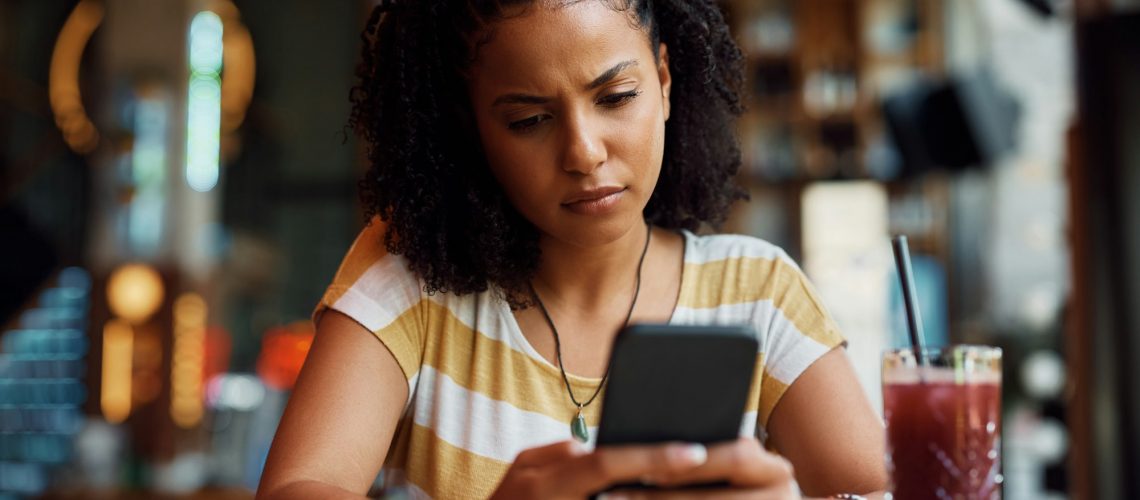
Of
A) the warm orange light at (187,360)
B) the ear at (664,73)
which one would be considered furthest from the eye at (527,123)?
the warm orange light at (187,360)

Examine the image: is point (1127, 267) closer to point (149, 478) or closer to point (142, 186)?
point (149, 478)

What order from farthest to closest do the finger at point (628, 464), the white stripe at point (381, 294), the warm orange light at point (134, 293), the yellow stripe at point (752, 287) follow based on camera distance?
the warm orange light at point (134, 293), the yellow stripe at point (752, 287), the white stripe at point (381, 294), the finger at point (628, 464)

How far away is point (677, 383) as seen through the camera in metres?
0.78

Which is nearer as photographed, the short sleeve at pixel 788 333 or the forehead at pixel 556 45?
the forehead at pixel 556 45

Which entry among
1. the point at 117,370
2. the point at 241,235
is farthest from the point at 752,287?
the point at 241,235

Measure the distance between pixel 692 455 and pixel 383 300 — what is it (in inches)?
26.3

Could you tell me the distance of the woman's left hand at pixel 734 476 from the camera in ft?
2.56

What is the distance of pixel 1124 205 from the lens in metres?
2.81

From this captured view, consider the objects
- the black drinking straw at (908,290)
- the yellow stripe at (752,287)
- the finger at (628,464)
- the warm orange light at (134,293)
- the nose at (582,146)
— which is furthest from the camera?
the warm orange light at (134,293)

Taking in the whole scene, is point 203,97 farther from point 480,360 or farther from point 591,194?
point 591,194

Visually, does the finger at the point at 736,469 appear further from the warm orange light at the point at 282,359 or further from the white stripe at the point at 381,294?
the warm orange light at the point at 282,359

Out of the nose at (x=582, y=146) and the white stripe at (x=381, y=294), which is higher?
the nose at (x=582, y=146)

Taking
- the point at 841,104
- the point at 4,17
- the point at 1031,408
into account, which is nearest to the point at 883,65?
the point at 841,104

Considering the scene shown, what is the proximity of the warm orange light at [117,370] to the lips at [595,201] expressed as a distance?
549cm
